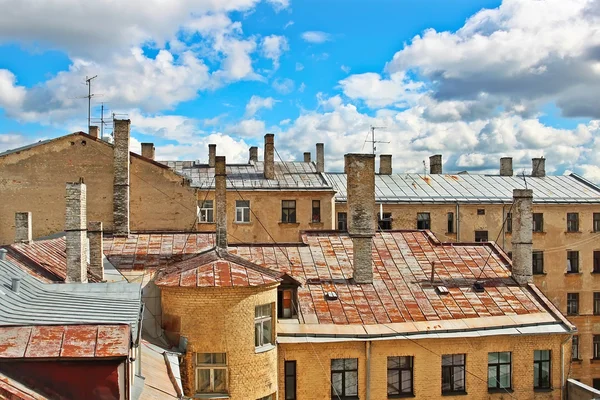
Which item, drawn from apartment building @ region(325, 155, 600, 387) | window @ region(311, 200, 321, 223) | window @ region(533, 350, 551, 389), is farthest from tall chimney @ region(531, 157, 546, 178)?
window @ region(533, 350, 551, 389)

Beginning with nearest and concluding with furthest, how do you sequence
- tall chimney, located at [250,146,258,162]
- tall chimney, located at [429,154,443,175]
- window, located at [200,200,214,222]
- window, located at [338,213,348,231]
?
window, located at [200,200,214,222] → window, located at [338,213,348,231] → tall chimney, located at [250,146,258,162] → tall chimney, located at [429,154,443,175]

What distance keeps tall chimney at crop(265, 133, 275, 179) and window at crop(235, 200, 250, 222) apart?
2637mm

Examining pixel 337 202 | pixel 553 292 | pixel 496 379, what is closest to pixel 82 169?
pixel 337 202

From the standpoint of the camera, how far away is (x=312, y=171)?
129 feet

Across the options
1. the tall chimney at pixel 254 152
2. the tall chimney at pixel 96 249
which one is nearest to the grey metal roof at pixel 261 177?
the tall chimney at pixel 254 152

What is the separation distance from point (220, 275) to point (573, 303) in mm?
31336

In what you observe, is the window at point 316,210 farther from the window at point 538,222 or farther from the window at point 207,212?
the window at point 538,222

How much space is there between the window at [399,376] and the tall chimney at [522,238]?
6.25 m

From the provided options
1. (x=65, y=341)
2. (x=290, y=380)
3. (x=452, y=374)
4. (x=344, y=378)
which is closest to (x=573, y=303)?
(x=452, y=374)

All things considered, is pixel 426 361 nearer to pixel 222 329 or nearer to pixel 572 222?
pixel 222 329

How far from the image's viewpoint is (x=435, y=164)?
4931 centimetres

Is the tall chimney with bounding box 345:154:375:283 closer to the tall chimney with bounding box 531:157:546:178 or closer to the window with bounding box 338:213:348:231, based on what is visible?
the window with bounding box 338:213:348:231

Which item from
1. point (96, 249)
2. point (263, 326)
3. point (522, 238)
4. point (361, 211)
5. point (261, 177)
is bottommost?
point (263, 326)

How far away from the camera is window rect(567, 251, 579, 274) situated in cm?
4144
